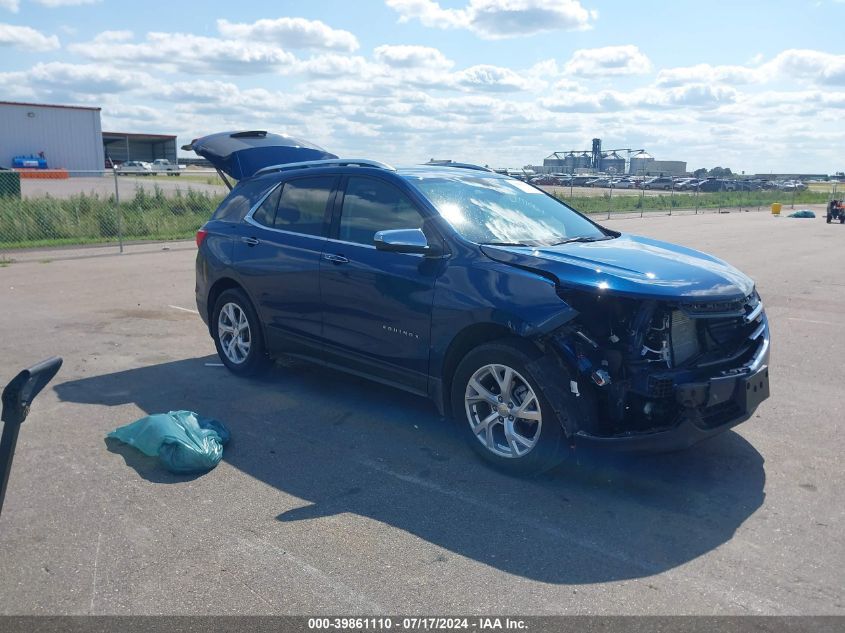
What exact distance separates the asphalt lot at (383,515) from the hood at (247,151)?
2.19 m

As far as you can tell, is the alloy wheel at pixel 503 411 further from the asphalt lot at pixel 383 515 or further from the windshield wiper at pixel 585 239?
the windshield wiper at pixel 585 239

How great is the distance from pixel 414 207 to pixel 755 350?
232 cm

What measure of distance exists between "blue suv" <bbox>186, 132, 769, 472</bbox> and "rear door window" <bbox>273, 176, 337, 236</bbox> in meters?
0.01

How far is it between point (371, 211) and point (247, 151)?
2.78 meters

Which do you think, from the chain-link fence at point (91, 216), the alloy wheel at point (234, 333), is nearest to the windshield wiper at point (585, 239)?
the alloy wheel at point (234, 333)

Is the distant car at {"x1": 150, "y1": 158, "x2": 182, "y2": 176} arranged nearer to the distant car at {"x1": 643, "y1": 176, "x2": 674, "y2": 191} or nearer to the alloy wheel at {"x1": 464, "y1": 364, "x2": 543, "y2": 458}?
the alloy wheel at {"x1": 464, "y1": 364, "x2": 543, "y2": 458}

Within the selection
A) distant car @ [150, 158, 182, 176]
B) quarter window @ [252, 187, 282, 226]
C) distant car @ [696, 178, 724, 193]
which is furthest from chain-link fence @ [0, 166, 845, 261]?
distant car @ [696, 178, 724, 193]

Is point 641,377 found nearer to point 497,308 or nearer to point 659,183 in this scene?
point 497,308

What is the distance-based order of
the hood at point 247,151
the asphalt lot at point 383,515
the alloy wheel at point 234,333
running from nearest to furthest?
the asphalt lot at point 383,515 < the alloy wheel at point 234,333 < the hood at point 247,151

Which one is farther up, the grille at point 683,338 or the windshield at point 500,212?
the windshield at point 500,212

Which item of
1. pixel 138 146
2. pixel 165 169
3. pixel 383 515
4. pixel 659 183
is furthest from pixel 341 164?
pixel 138 146

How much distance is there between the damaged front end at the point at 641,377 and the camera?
437 cm

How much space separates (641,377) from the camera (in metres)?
4.38

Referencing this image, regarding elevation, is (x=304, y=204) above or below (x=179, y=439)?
above
